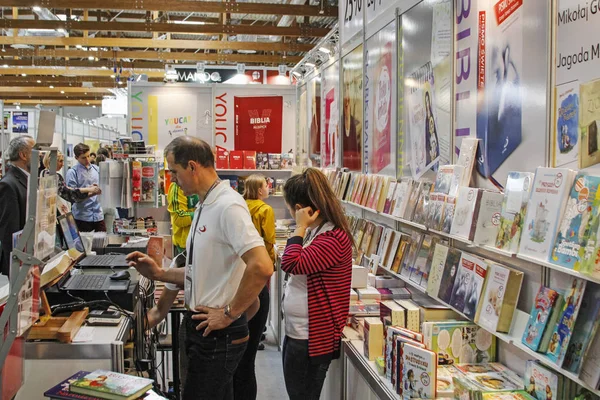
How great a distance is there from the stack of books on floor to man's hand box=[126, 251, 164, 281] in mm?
683

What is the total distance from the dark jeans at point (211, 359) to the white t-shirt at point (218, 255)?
0.13 m

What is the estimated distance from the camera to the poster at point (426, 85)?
10.00 ft

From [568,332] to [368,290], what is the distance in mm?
1802

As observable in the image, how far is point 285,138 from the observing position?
29.9ft

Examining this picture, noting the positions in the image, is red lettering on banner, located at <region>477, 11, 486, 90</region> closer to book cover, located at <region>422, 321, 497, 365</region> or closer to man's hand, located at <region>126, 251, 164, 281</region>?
book cover, located at <region>422, 321, 497, 365</region>

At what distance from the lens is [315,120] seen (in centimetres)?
712

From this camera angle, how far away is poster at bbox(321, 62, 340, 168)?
5.84 meters

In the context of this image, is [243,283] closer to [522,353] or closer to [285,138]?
[522,353]

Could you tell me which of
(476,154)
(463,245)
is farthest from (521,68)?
(463,245)

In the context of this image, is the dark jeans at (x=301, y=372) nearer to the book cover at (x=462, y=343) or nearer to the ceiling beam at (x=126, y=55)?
the book cover at (x=462, y=343)

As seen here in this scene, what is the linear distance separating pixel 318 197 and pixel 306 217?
12 cm

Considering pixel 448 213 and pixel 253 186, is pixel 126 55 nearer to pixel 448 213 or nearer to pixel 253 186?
pixel 253 186

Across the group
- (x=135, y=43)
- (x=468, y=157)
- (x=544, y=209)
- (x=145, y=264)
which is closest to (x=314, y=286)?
(x=145, y=264)

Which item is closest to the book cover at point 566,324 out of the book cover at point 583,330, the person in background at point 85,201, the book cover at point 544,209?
the book cover at point 583,330
